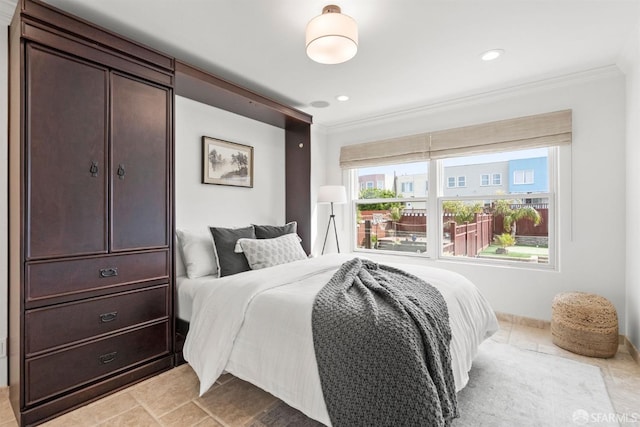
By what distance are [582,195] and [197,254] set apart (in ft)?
11.7

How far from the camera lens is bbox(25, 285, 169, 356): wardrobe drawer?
181cm

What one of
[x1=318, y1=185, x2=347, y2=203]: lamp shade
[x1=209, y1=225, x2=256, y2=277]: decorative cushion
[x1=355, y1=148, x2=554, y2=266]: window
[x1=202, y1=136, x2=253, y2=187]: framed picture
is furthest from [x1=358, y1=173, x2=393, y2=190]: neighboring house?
[x1=209, y1=225, x2=256, y2=277]: decorative cushion

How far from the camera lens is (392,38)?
234 centimetres

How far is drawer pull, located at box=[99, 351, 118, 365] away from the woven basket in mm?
3461

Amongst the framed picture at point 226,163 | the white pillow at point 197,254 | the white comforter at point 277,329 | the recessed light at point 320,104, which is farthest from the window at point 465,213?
the white pillow at point 197,254

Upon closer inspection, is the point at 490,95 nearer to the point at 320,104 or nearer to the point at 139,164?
the point at 320,104

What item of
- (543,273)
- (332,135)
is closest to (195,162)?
(332,135)

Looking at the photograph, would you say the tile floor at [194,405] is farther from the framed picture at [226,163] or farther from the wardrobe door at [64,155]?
the framed picture at [226,163]

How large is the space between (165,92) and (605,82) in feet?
12.4

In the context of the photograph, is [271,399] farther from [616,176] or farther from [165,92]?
[616,176]

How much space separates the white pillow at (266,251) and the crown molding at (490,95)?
7.20ft

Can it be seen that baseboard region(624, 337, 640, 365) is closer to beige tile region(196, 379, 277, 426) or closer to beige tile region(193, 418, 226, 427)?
beige tile region(196, 379, 277, 426)

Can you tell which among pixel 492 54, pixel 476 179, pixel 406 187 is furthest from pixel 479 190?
pixel 492 54

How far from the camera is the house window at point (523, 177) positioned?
334 centimetres
